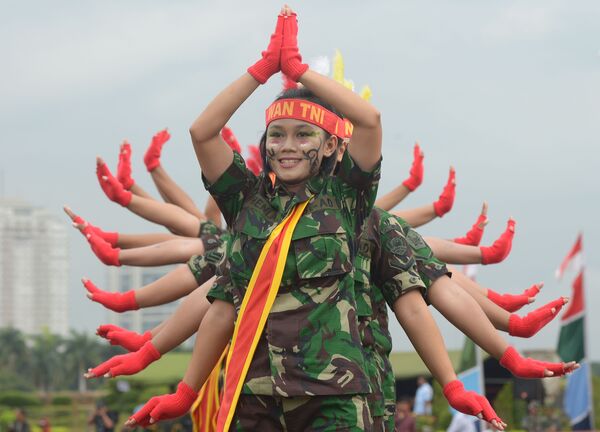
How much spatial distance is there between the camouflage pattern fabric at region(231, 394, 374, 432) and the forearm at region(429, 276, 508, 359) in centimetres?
114

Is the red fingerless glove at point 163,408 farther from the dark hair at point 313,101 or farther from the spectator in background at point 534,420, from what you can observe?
the spectator in background at point 534,420

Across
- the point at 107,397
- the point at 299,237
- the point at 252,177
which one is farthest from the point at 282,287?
the point at 107,397

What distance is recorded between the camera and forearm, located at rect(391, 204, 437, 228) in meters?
8.52

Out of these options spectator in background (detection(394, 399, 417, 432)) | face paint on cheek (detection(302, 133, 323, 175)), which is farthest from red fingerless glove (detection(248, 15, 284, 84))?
spectator in background (detection(394, 399, 417, 432))

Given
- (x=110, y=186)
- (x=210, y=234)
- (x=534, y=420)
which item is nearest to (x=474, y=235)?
(x=210, y=234)

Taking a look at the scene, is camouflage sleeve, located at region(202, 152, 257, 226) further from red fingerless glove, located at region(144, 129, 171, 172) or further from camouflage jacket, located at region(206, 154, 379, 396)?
red fingerless glove, located at region(144, 129, 171, 172)

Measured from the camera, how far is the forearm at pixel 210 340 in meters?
5.28

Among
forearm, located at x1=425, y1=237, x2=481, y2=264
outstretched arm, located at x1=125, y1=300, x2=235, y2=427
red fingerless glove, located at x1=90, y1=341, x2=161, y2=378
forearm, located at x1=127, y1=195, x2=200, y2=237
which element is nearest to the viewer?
outstretched arm, located at x1=125, y1=300, x2=235, y2=427

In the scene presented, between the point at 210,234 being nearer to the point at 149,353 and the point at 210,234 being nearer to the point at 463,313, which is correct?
the point at 149,353

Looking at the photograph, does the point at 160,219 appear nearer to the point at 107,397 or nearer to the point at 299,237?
the point at 299,237

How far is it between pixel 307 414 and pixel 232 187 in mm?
936

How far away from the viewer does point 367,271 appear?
5086mm

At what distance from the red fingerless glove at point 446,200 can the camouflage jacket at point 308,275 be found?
396 centimetres

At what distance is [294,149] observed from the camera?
4766 millimetres
